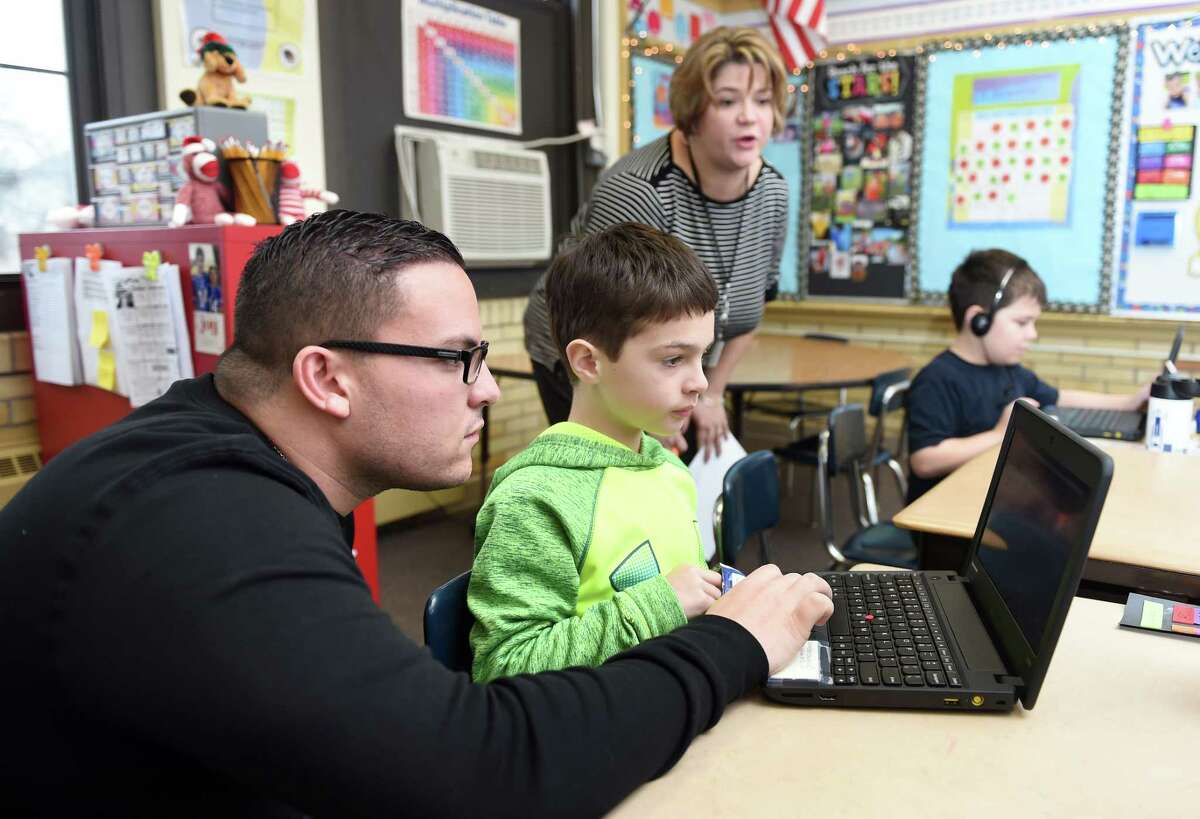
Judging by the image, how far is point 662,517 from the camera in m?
1.29

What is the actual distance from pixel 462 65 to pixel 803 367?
193cm

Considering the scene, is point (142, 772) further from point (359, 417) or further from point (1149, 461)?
point (1149, 461)

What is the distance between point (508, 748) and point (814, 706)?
421 millimetres

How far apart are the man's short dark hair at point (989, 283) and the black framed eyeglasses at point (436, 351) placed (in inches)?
79.5

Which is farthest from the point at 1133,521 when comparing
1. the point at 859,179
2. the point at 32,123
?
the point at 859,179

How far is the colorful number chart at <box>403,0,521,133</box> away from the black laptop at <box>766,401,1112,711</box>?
10.6ft

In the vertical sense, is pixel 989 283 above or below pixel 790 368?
above

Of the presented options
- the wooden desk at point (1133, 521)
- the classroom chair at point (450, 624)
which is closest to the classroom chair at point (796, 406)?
the wooden desk at point (1133, 521)

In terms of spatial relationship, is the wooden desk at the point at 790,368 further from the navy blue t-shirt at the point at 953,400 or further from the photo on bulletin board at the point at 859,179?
the navy blue t-shirt at the point at 953,400

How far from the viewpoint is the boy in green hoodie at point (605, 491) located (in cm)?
105

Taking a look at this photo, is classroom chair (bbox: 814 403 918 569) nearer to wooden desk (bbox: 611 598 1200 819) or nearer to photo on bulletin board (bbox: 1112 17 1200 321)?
wooden desk (bbox: 611 598 1200 819)

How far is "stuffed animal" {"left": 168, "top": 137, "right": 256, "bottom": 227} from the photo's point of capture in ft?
6.86

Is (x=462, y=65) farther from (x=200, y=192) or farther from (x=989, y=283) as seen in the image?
(x=989, y=283)

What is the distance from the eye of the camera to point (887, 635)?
110cm
